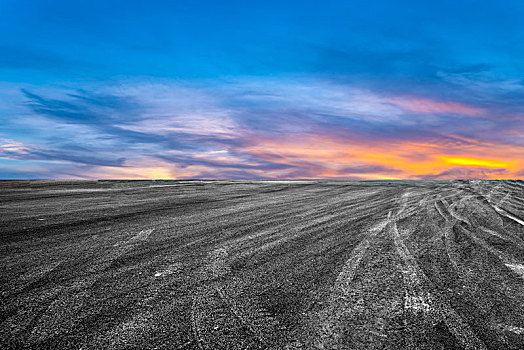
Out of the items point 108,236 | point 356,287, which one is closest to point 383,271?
point 356,287

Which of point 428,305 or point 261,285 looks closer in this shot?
point 428,305

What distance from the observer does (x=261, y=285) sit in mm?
3447

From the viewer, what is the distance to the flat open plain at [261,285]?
8.09 feet

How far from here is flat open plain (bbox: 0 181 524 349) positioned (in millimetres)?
2465

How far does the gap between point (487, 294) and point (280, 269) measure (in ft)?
7.54

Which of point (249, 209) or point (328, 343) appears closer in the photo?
point (328, 343)

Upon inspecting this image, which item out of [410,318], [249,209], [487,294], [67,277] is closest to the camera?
[410,318]

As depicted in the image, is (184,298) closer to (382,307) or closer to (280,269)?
(280,269)

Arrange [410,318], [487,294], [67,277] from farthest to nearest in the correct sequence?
[67,277], [487,294], [410,318]

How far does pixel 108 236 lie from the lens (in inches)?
228

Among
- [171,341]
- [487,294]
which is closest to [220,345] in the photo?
[171,341]

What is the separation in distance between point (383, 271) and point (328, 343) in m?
1.90

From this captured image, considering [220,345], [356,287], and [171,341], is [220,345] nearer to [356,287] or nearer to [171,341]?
[171,341]

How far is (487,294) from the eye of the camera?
3.34 metres
